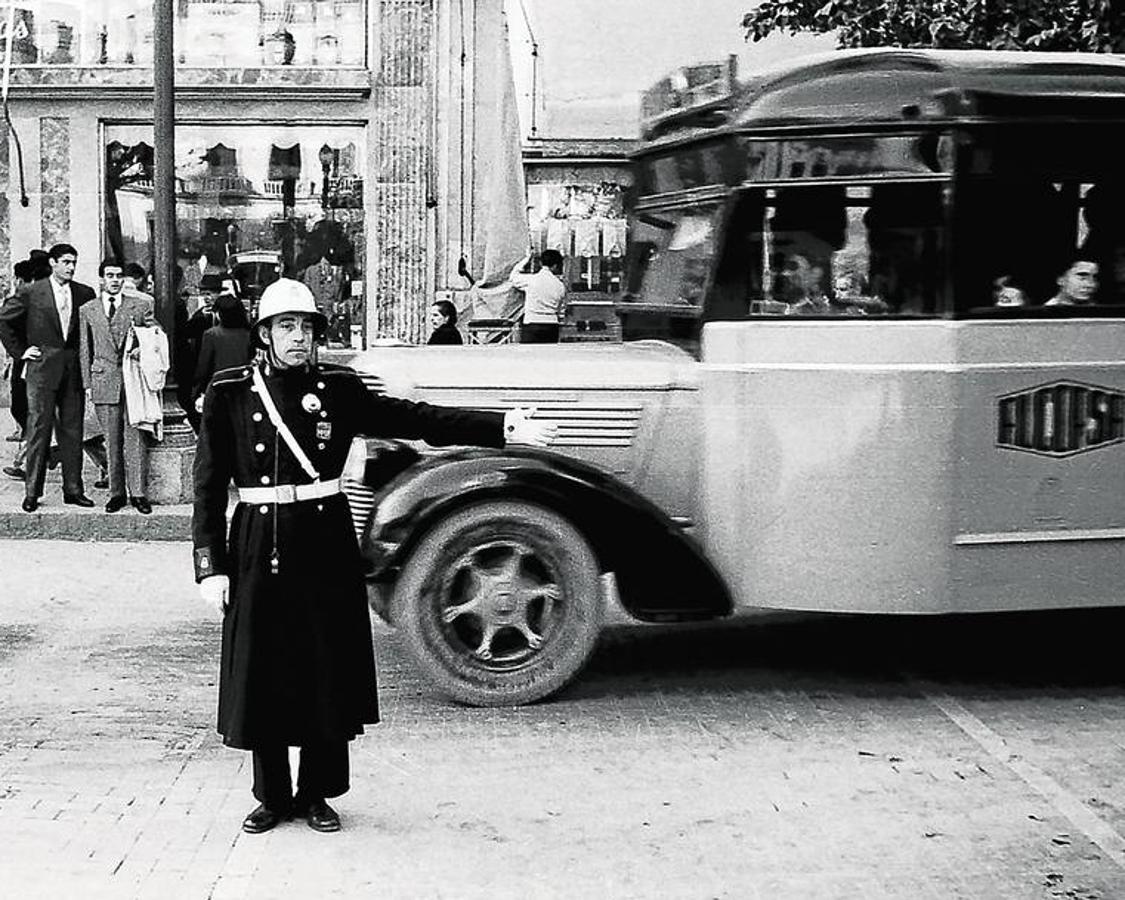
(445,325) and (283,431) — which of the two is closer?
(283,431)

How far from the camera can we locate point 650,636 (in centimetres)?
920

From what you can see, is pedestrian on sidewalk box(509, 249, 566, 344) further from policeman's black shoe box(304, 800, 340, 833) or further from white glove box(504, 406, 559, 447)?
policeman's black shoe box(304, 800, 340, 833)

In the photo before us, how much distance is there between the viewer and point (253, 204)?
749 inches

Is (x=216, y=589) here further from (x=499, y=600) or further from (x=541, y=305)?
(x=541, y=305)

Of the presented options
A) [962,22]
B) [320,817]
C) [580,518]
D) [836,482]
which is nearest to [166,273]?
[962,22]

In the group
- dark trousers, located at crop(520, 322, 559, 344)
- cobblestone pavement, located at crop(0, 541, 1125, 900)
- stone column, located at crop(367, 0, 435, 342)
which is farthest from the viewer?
stone column, located at crop(367, 0, 435, 342)

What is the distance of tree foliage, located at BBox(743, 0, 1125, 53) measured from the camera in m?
11.8

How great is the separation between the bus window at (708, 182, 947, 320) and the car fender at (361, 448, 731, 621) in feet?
3.06

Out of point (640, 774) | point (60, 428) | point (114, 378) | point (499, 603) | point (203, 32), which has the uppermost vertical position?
point (203, 32)

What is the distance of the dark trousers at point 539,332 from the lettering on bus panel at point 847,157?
9534mm

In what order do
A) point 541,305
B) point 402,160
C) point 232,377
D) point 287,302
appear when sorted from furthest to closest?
point 402,160
point 541,305
point 232,377
point 287,302

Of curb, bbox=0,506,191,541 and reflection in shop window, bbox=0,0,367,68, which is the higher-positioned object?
reflection in shop window, bbox=0,0,367,68

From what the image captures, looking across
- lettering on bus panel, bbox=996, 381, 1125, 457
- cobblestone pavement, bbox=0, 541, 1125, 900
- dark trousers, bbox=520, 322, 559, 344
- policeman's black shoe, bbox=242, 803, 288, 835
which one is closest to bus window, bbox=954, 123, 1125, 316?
lettering on bus panel, bbox=996, 381, 1125, 457

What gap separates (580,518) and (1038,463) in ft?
6.25
